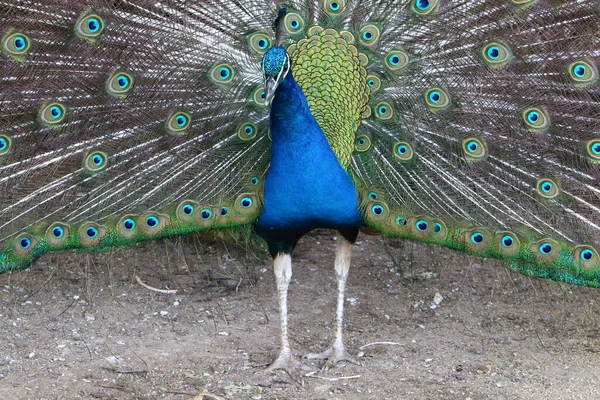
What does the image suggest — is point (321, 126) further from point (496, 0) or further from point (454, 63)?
point (496, 0)

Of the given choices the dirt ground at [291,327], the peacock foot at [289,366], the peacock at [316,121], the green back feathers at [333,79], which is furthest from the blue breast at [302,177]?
the dirt ground at [291,327]

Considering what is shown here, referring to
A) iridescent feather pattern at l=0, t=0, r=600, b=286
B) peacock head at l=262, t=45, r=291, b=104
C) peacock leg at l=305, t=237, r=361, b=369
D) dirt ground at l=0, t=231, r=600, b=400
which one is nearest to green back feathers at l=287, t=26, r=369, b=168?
iridescent feather pattern at l=0, t=0, r=600, b=286

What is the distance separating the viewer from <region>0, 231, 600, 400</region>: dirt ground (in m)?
3.15

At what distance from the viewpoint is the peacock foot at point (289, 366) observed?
321 cm

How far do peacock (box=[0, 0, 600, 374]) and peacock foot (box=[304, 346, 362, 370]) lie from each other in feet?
0.48

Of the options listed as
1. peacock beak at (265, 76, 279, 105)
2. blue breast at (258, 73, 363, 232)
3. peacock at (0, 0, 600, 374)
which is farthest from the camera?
peacock at (0, 0, 600, 374)

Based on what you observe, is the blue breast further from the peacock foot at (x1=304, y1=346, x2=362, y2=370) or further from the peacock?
the peacock foot at (x1=304, y1=346, x2=362, y2=370)

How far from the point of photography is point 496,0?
3.10 metres

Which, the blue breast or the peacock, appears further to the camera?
the peacock

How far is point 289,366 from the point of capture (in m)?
3.23

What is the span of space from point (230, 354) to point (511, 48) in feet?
5.27

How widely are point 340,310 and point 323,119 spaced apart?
758 mm

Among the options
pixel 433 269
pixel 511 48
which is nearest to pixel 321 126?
pixel 511 48

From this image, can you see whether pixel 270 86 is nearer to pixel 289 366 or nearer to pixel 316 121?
pixel 316 121
